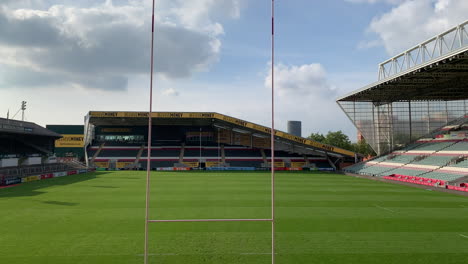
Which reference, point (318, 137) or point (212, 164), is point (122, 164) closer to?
point (212, 164)

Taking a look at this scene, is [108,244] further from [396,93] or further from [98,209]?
[396,93]

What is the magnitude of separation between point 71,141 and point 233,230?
5491 cm

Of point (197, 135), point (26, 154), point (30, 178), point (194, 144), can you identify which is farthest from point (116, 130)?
point (30, 178)

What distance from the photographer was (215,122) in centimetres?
4969

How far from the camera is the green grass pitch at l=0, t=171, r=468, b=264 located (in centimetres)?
884

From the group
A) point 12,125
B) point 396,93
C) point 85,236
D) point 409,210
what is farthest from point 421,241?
point 12,125

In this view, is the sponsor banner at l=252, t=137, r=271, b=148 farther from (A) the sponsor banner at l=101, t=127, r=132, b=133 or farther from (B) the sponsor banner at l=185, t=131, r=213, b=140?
(A) the sponsor banner at l=101, t=127, r=132, b=133

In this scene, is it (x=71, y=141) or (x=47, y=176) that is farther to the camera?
(x=71, y=141)

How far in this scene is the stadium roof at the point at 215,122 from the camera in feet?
151

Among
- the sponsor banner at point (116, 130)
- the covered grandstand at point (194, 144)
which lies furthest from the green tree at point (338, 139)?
the sponsor banner at point (116, 130)

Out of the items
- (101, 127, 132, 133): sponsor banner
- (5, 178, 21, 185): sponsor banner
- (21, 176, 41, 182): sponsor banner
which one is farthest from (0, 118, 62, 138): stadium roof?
(101, 127, 132, 133): sponsor banner

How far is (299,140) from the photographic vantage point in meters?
47.9

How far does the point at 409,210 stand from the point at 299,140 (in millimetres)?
32312

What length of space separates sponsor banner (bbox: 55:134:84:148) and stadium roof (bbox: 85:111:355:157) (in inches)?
226
